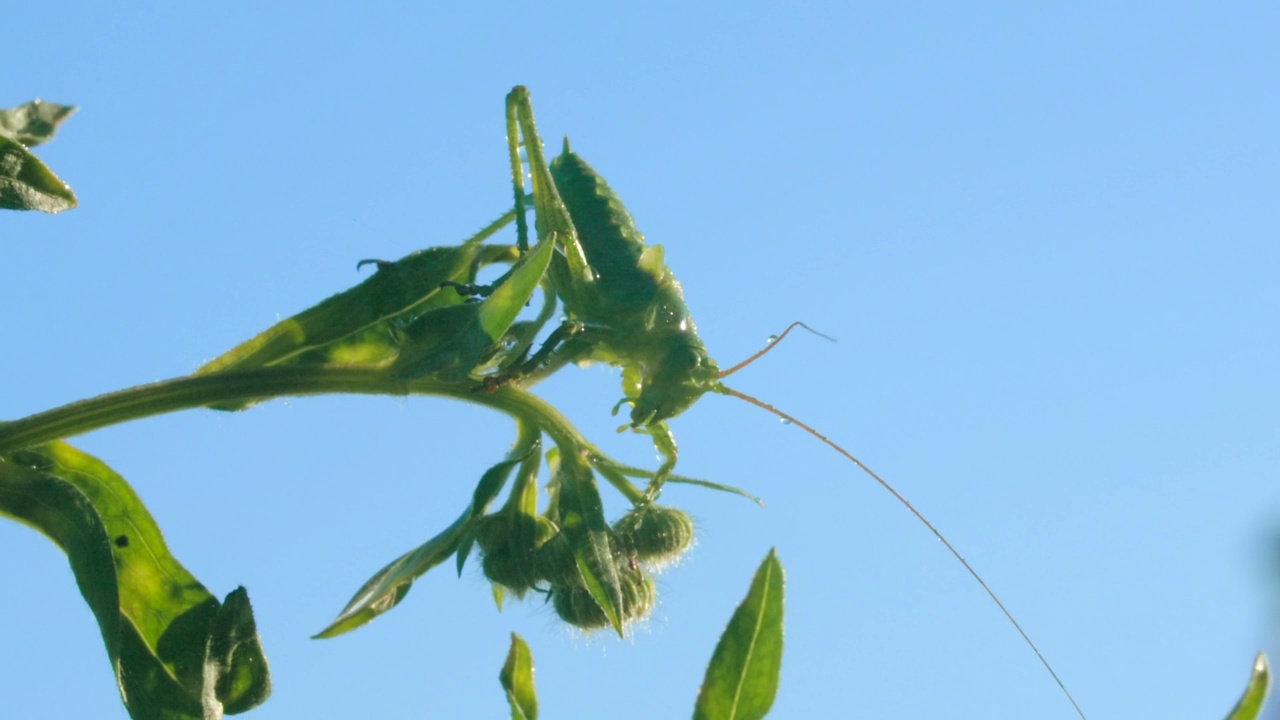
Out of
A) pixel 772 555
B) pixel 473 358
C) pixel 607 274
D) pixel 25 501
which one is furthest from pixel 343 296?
pixel 772 555

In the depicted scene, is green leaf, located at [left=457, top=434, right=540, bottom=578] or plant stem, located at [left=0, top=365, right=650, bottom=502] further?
green leaf, located at [left=457, top=434, right=540, bottom=578]

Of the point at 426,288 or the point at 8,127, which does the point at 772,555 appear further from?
the point at 8,127

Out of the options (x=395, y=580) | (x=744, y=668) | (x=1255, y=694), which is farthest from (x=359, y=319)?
(x=1255, y=694)

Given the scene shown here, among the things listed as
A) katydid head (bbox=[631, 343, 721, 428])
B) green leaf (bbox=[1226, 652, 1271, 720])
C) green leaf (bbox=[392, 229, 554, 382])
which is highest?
katydid head (bbox=[631, 343, 721, 428])

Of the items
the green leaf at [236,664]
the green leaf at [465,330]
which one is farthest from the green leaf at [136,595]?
the green leaf at [465,330]

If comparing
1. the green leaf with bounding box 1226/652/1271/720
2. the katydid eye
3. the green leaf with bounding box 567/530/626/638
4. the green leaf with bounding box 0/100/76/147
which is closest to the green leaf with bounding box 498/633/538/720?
the green leaf with bounding box 567/530/626/638

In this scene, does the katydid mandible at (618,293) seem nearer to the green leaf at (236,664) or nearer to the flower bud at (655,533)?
the flower bud at (655,533)

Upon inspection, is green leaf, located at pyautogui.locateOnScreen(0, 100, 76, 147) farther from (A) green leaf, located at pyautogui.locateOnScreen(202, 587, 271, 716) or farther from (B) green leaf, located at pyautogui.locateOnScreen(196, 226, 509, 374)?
(A) green leaf, located at pyautogui.locateOnScreen(202, 587, 271, 716)
